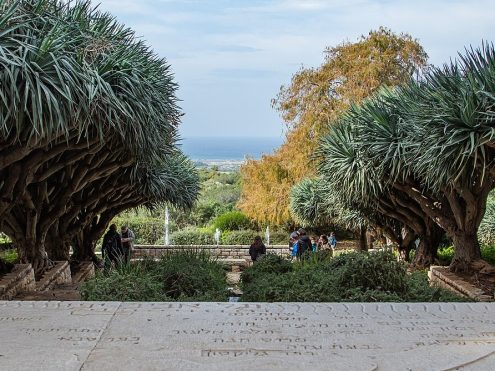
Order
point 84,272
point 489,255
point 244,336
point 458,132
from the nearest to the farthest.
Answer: point 244,336 < point 458,132 < point 489,255 < point 84,272

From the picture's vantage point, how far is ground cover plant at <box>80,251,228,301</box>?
7988mm

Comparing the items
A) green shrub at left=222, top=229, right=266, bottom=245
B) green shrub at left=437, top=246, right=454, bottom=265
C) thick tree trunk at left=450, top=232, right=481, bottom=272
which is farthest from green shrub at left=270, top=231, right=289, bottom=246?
thick tree trunk at left=450, top=232, right=481, bottom=272

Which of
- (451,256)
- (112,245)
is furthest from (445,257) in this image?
(112,245)

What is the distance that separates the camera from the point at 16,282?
33.6 feet

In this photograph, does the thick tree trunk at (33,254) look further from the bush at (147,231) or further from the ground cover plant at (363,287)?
the bush at (147,231)

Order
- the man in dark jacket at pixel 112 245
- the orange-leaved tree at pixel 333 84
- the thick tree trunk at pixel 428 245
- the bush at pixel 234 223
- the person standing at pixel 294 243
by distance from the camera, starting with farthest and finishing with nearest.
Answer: the bush at pixel 234 223
the orange-leaved tree at pixel 333 84
the person standing at pixel 294 243
the thick tree trunk at pixel 428 245
the man in dark jacket at pixel 112 245

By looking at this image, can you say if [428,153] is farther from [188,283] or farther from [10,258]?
[10,258]

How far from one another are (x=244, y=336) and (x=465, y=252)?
911 centimetres

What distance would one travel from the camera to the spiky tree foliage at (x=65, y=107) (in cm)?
808

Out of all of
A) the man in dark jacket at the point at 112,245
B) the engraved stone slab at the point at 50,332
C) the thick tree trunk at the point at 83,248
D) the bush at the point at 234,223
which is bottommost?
the bush at the point at 234,223

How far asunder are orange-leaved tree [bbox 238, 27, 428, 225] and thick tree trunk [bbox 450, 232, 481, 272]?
12278mm

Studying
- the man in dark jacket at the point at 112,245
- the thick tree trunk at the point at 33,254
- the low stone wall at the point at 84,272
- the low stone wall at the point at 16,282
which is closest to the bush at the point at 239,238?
the low stone wall at the point at 84,272

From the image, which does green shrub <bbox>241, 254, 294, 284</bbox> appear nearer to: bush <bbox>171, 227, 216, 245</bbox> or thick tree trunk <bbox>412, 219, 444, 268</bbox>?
thick tree trunk <bbox>412, 219, 444, 268</bbox>

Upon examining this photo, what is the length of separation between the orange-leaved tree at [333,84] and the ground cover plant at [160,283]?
12879 mm
